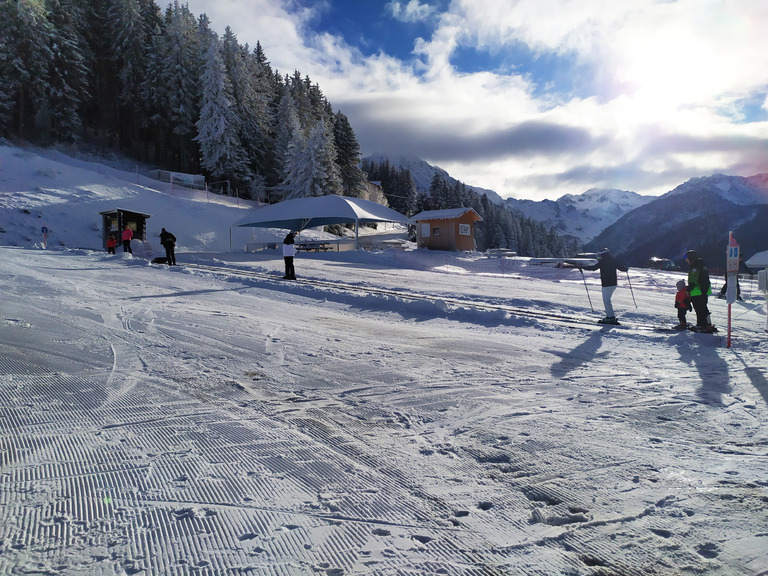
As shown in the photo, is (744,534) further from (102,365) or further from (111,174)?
(111,174)

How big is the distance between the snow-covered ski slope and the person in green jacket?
1.46m

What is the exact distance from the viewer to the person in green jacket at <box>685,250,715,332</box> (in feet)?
33.6

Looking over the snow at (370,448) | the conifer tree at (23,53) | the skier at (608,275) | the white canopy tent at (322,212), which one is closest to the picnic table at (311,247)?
the white canopy tent at (322,212)

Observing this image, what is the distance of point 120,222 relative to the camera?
26594mm

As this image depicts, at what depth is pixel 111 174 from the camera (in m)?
42.5

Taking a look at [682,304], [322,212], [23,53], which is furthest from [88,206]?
[682,304]

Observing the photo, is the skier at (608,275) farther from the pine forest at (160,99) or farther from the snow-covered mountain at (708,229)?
the snow-covered mountain at (708,229)

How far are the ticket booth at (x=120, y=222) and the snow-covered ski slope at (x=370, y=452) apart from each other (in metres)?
19.9

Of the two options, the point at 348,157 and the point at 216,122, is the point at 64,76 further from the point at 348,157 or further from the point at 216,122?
the point at 348,157

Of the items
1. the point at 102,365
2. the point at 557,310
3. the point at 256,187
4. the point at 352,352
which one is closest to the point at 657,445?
the point at 352,352

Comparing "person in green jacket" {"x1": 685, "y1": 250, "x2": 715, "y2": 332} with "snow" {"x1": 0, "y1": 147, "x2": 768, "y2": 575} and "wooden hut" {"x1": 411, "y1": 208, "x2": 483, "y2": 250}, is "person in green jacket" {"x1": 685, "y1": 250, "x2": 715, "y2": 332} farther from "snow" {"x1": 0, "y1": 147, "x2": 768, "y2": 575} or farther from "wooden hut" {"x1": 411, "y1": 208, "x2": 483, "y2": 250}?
"wooden hut" {"x1": 411, "y1": 208, "x2": 483, "y2": 250}

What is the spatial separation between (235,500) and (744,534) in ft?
10.00

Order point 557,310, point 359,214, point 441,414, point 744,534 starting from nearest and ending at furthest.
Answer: point 744,534
point 441,414
point 557,310
point 359,214

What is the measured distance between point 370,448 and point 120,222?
89.7 ft
